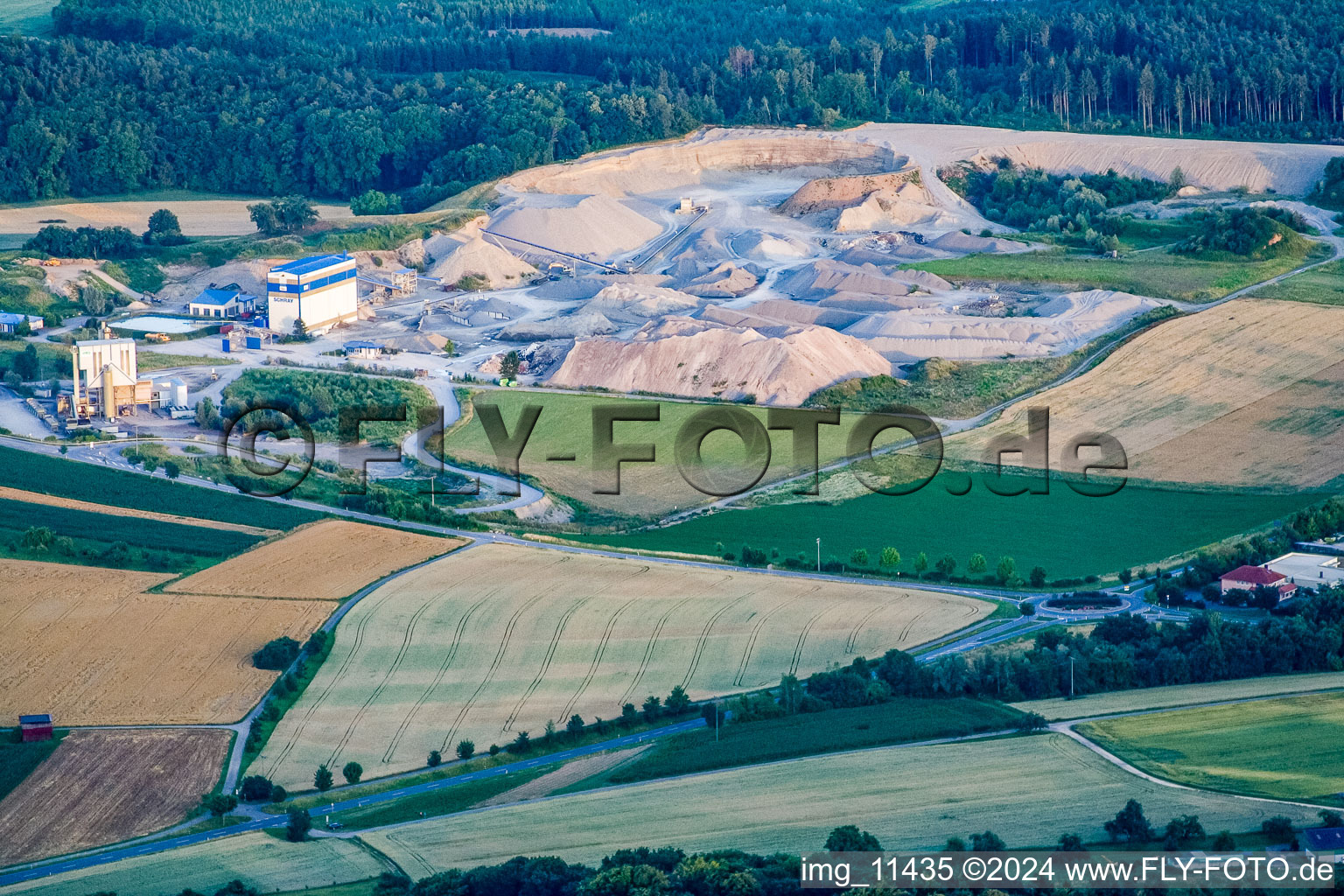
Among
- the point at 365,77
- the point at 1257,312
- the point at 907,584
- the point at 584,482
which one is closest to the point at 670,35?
the point at 365,77

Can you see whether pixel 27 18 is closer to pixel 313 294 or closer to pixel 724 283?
pixel 313 294

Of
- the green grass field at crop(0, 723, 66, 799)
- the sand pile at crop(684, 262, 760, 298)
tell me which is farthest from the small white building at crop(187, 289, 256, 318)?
the green grass field at crop(0, 723, 66, 799)

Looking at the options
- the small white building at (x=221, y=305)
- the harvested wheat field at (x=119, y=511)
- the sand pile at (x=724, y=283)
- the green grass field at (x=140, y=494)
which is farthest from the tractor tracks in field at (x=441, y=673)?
the sand pile at (x=724, y=283)

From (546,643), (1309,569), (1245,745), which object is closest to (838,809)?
(1245,745)

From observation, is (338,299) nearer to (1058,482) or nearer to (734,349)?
(734,349)

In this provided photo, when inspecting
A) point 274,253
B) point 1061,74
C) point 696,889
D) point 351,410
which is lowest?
point 696,889

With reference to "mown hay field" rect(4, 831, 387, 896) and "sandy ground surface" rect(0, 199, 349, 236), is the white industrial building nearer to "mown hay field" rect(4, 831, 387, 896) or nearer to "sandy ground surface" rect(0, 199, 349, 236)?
"sandy ground surface" rect(0, 199, 349, 236)
